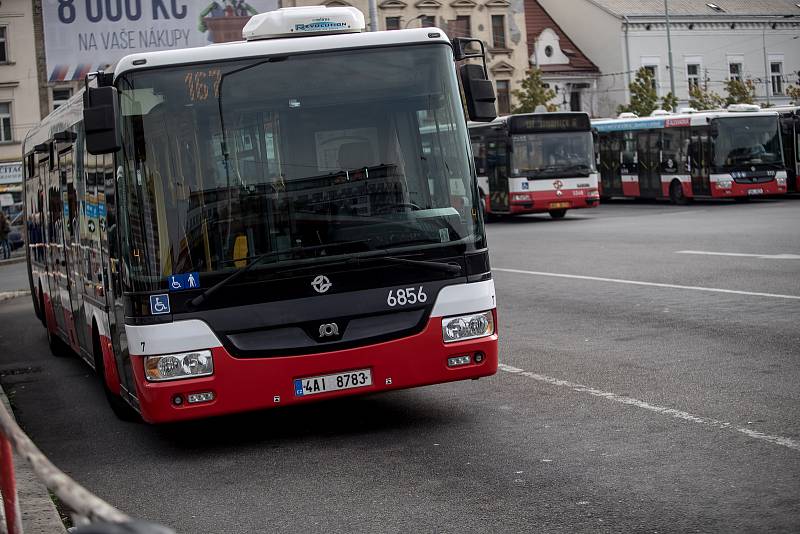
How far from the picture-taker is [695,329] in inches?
513

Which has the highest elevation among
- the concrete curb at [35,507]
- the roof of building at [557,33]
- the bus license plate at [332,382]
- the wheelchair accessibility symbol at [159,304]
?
the roof of building at [557,33]

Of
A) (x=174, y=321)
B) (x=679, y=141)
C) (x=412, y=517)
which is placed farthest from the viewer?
(x=679, y=141)

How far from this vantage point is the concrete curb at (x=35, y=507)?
678 centimetres

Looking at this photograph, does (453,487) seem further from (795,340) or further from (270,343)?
(795,340)

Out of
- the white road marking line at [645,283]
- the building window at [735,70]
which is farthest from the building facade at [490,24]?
the white road marking line at [645,283]

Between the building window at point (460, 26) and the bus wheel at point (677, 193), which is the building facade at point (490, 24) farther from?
the bus wheel at point (677, 193)

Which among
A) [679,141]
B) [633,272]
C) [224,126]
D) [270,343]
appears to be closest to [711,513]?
[270,343]

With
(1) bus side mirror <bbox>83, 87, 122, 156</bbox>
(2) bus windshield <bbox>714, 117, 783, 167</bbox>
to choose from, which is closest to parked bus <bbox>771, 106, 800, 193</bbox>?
(2) bus windshield <bbox>714, 117, 783, 167</bbox>

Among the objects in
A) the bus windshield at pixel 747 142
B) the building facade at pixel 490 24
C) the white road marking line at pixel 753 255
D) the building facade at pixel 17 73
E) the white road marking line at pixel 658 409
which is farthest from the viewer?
the building facade at pixel 490 24

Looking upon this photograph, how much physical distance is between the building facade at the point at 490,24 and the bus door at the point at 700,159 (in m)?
29.8

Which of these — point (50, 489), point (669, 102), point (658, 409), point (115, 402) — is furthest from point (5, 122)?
point (50, 489)

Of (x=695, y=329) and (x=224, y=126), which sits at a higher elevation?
(x=224, y=126)

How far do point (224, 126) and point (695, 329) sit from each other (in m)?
5.99

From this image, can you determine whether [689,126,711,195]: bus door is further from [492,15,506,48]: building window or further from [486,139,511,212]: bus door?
[492,15,506,48]: building window
